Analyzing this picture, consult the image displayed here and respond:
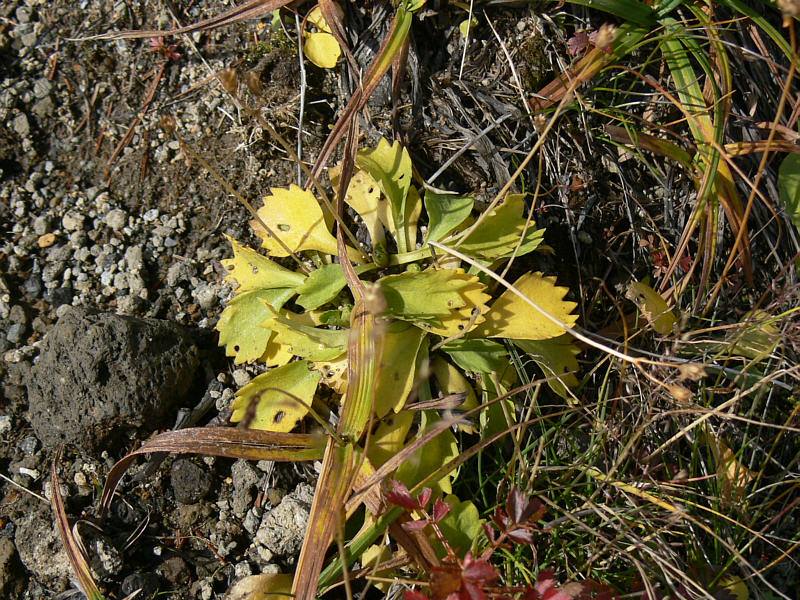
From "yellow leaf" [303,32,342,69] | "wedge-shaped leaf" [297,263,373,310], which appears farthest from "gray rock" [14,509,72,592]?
"yellow leaf" [303,32,342,69]

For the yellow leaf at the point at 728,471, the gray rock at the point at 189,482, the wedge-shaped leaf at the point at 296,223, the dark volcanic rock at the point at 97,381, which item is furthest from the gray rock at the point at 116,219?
the yellow leaf at the point at 728,471

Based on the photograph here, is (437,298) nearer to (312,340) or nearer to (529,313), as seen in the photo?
(529,313)

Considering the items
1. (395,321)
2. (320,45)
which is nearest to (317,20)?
(320,45)

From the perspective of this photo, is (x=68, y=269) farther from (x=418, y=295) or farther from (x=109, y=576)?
(x=418, y=295)

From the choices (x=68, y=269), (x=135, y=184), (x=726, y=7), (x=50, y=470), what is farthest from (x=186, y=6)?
(x=726, y=7)

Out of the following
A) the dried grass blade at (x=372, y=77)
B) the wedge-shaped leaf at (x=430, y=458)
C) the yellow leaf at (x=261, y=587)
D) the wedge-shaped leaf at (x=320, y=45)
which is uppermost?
the wedge-shaped leaf at (x=320, y=45)

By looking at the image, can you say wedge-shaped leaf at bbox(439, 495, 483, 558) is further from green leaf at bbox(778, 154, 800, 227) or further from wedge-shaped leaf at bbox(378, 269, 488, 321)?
green leaf at bbox(778, 154, 800, 227)

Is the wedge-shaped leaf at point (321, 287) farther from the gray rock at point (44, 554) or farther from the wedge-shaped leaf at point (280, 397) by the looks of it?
the gray rock at point (44, 554)
